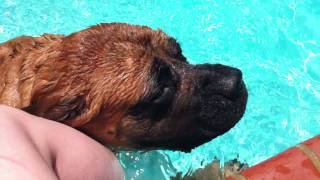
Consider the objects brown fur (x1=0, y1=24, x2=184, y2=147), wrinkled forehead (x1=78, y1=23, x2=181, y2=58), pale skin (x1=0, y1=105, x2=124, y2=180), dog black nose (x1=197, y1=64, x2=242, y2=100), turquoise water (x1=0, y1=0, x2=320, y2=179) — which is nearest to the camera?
pale skin (x1=0, y1=105, x2=124, y2=180)

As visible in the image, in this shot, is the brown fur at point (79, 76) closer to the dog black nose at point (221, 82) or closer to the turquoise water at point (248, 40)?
the dog black nose at point (221, 82)

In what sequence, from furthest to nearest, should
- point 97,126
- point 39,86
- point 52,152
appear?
point 97,126 < point 39,86 < point 52,152

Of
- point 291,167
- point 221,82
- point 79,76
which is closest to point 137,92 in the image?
point 79,76

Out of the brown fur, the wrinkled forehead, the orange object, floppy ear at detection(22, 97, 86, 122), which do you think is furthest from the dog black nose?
floppy ear at detection(22, 97, 86, 122)

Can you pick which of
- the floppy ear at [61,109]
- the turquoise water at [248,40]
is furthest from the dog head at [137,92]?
the turquoise water at [248,40]

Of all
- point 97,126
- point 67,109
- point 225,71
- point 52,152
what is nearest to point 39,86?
point 67,109

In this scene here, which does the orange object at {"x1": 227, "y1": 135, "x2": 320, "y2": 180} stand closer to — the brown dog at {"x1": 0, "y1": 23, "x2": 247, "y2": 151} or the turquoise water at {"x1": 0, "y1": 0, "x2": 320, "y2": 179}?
the brown dog at {"x1": 0, "y1": 23, "x2": 247, "y2": 151}

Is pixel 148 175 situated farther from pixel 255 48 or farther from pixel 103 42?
pixel 255 48
